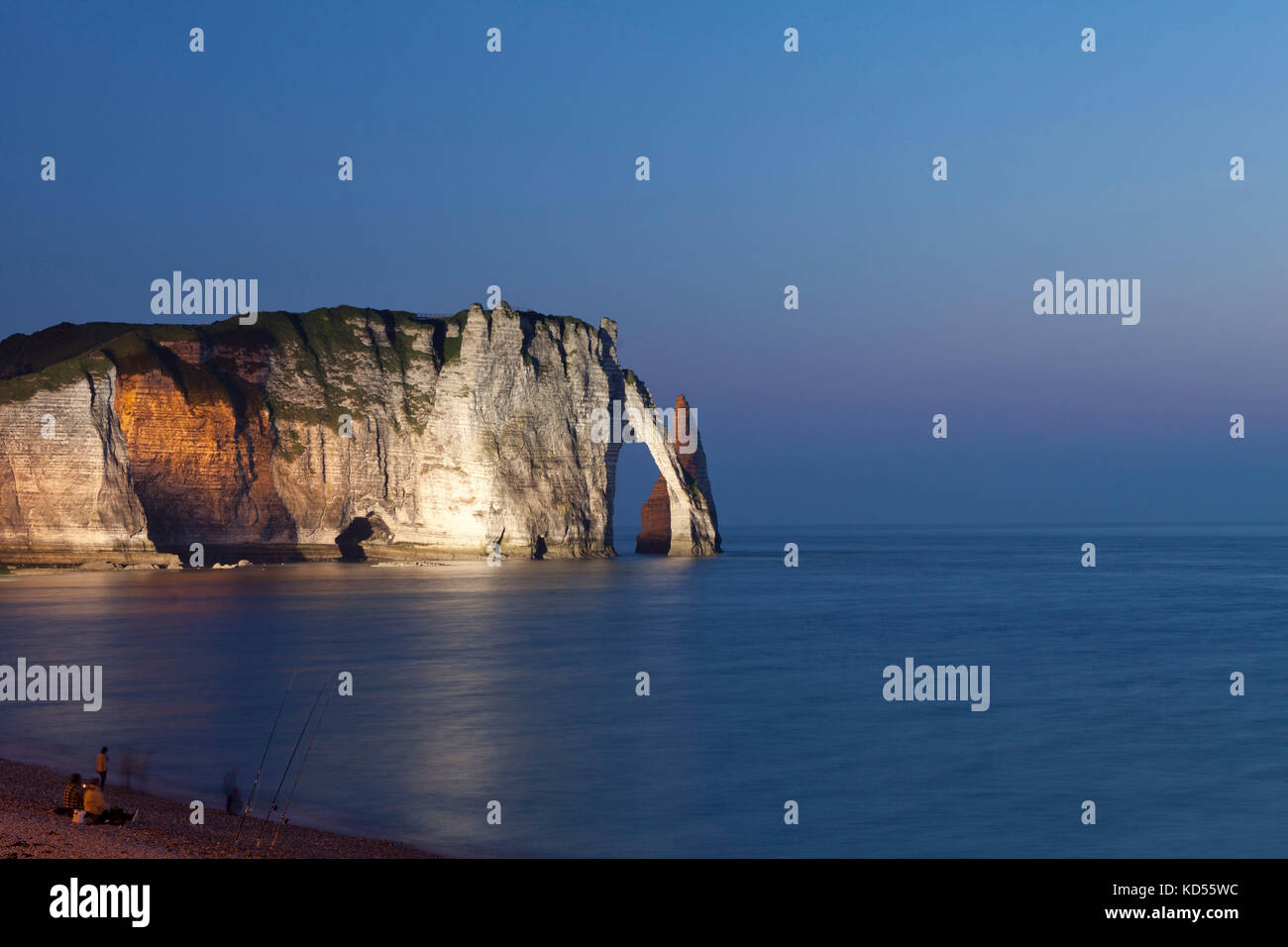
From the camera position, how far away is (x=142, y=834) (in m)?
15.1

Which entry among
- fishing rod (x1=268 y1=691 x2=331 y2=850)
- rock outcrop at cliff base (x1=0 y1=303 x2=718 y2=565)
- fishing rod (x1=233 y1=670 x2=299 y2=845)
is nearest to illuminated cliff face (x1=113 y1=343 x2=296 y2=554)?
rock outcrop at cliff base (x1=0 y1=303 x2=718 y2=565)

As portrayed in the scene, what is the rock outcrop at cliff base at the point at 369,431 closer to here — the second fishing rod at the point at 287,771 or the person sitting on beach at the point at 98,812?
the second fishing rod at the point at 287,771

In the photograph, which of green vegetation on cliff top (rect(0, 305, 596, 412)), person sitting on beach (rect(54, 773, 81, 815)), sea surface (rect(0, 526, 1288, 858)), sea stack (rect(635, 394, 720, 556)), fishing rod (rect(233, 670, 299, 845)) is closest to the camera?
person sitting on beach (rect(54, 773, 81, 815))

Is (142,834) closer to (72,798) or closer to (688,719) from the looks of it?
(72,798)

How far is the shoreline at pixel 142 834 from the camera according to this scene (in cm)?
1348

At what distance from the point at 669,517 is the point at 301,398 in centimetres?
3519

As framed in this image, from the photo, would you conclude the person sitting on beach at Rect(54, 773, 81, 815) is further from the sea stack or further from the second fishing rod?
the sea stack

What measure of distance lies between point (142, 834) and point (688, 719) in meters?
15.5

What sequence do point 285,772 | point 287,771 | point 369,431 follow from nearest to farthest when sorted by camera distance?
1. point 285,772
2. point 287,771
3. point 369,431

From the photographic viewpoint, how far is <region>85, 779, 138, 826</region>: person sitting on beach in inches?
611

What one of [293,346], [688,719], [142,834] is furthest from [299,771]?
[293,346]

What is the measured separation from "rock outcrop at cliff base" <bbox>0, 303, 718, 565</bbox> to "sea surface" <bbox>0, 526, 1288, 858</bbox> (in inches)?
1143
